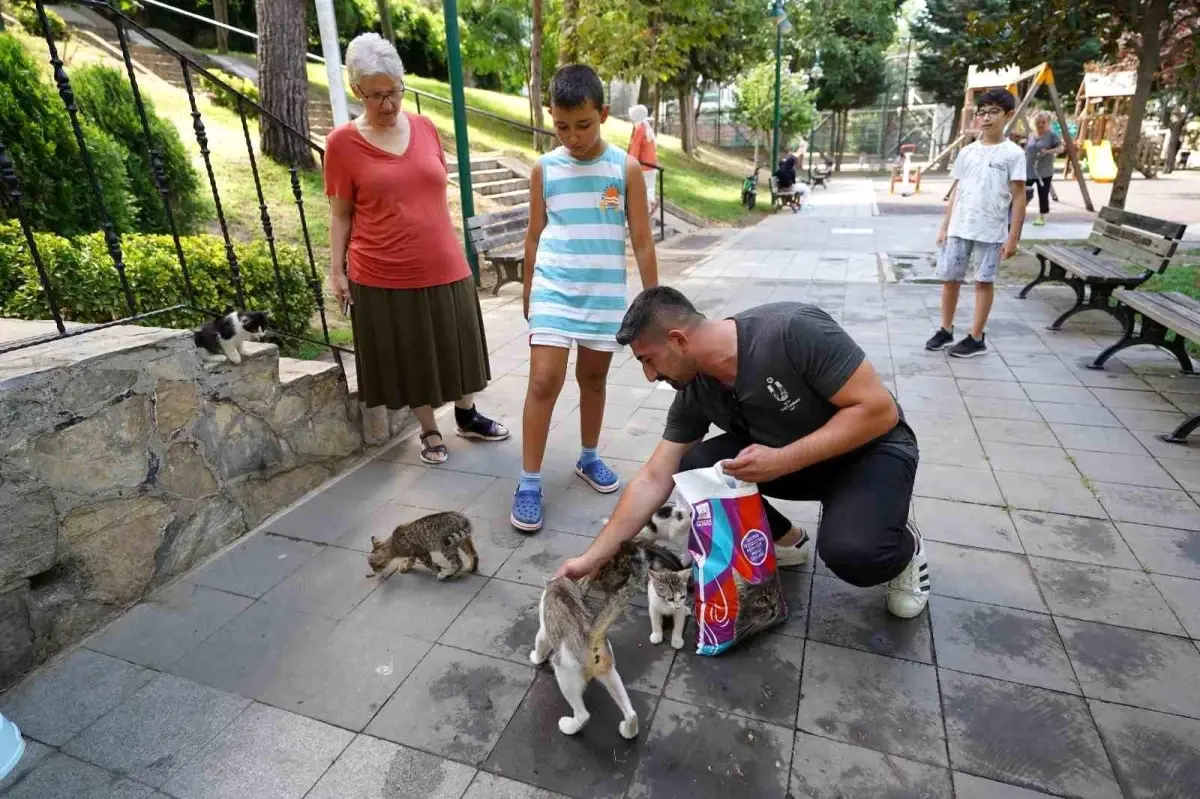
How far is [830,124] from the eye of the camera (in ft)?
117

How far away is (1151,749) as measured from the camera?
1.93 meters

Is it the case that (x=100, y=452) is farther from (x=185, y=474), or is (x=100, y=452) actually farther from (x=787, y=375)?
(x=787, y=375)

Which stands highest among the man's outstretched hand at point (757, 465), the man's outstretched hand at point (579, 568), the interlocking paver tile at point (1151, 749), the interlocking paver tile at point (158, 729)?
the man's outstretched hand at point (757, 465)

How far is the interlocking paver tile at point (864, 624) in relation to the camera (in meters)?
2.35

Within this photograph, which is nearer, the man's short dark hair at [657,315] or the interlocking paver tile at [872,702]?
the interlocking paver tile at [872,702]

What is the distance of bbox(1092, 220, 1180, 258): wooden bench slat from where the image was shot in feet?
17.4

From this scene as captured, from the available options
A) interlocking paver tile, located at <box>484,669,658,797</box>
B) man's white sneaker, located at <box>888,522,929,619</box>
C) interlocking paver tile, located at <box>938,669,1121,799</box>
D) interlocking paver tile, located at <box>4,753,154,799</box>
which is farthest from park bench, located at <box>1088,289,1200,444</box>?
interlocking paver tile, located at <box>4,753,154,799</box>

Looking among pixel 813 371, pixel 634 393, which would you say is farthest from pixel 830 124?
pixel 813 371

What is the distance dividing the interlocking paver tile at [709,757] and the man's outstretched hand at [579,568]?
47 cm

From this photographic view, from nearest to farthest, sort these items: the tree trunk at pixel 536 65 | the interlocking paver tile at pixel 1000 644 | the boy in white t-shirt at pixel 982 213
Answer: the interlocking paver tile at pixel 1000 644 → the boy in white t-shirt at pixel 982 213 → the tree trunk at pixel 536 65

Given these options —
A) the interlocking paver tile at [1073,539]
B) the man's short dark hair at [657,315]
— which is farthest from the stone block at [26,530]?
the interlocking paver tile at [1073,539]

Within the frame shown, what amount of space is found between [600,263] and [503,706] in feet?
6.04

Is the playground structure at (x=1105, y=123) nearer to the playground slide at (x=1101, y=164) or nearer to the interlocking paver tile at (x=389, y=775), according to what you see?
the playground slide at (x=1101, y=164)

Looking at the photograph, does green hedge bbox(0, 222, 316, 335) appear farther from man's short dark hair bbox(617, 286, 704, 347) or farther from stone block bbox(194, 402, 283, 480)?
man's short dark hair bbox(617, 286, 704, 347)
